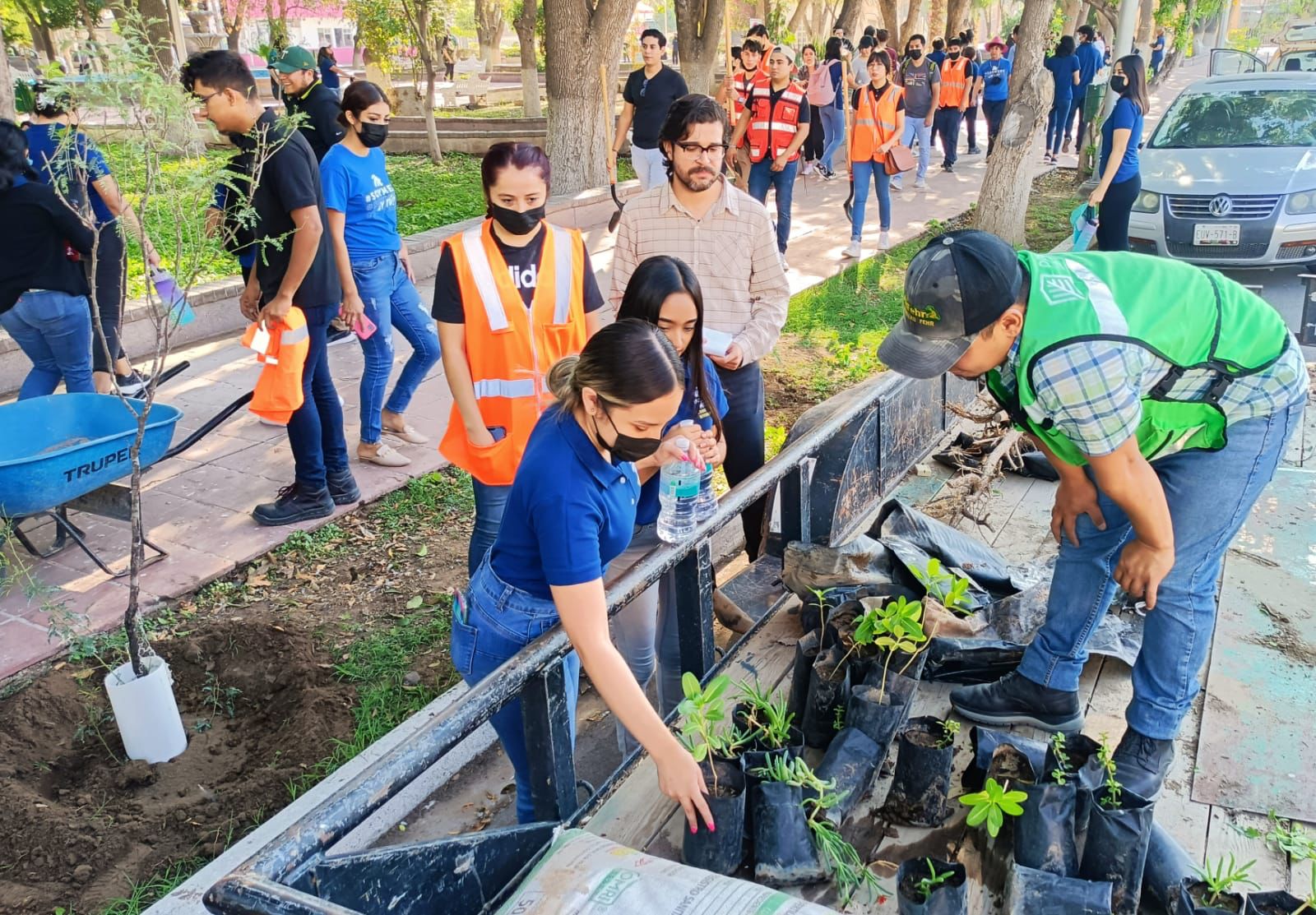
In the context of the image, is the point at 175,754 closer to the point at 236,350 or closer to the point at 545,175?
the point at 545,175

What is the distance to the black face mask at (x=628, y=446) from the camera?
208cm

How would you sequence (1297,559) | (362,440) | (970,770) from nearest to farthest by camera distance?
1. (970,770)
2. (1297,559)
3. (362,440)

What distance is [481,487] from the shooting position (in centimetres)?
363

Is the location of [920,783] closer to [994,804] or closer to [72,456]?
[994,804]

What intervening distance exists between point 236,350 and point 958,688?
6.36m

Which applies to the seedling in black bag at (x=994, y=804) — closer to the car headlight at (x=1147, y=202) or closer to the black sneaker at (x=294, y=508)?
the black sneaker at (x=294, y=508)

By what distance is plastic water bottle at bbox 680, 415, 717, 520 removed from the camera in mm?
2862

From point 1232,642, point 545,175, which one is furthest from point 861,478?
point 545,175

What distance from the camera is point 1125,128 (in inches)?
330

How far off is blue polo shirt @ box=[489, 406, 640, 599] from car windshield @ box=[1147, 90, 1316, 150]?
1052cm

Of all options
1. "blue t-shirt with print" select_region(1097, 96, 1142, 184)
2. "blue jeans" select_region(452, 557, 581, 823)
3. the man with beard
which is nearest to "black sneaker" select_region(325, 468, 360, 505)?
the man with beard

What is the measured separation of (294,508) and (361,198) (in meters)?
1.63

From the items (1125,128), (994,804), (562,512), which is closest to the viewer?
(562,512)

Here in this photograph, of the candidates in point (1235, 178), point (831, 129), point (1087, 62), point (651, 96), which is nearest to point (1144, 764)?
point (651, 96)
